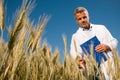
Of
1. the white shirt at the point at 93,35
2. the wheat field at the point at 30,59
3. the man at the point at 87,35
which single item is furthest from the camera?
the white shirt at the point at 93,35

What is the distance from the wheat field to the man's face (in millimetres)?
1324

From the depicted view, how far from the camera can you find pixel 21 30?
5.73 feet

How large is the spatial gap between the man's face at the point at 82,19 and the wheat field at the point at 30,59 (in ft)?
4.34

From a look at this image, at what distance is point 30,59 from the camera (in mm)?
2080

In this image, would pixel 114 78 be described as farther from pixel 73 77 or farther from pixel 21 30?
pixel 21 30

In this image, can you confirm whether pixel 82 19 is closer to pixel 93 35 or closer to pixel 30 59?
pixel 93 35

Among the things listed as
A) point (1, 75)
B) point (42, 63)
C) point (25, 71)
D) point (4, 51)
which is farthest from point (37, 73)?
point (1, 75)

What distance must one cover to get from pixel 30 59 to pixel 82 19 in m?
2.17

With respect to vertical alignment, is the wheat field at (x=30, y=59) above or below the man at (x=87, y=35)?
below

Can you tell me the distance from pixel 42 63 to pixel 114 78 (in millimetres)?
695

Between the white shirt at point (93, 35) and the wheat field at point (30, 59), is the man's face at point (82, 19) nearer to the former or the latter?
the white shirt at point (93, 35)

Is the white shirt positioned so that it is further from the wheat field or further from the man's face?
the wheat field

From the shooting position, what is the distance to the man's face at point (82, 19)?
412 cm

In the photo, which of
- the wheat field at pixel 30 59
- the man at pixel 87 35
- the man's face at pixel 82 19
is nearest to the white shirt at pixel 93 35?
the man at pixel 87 35
